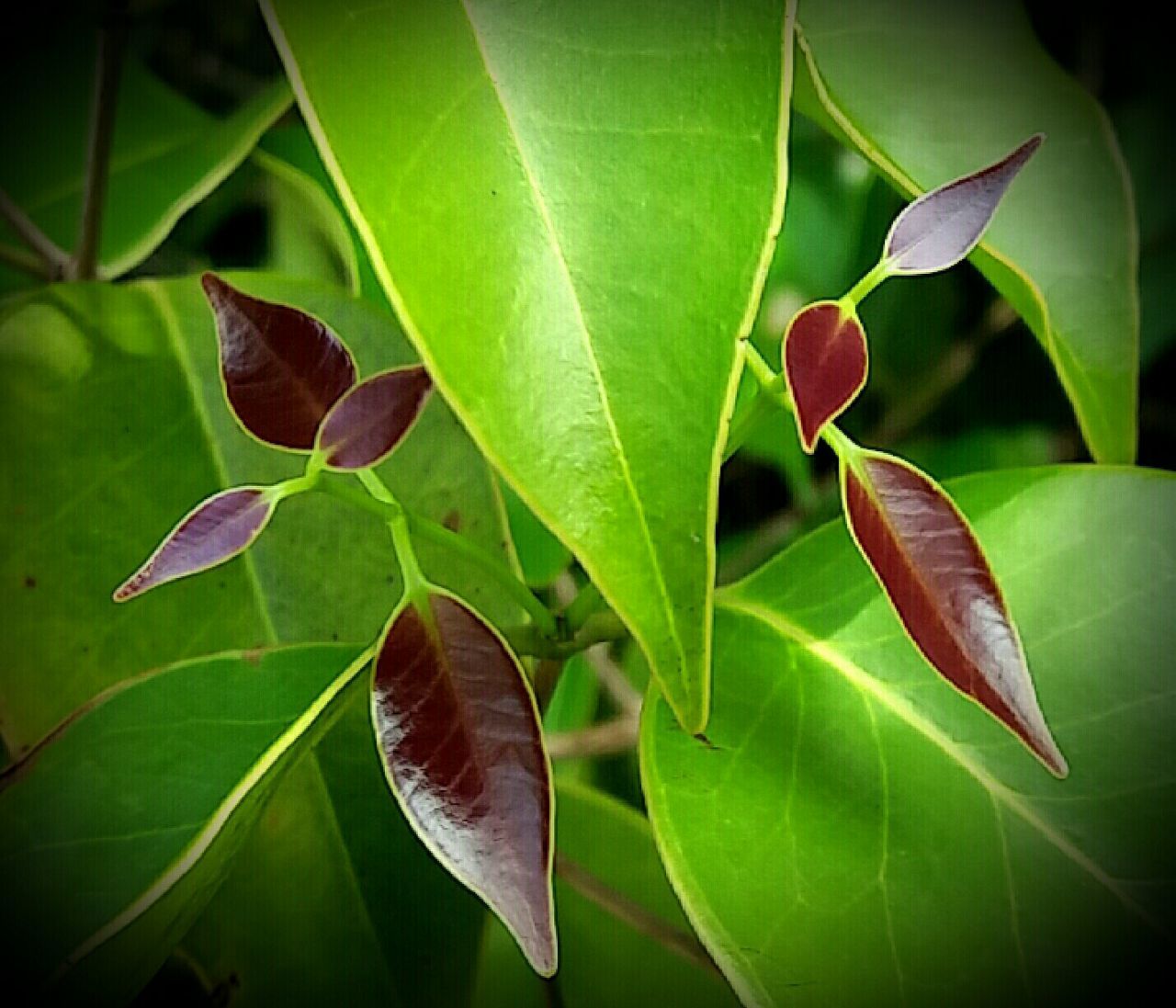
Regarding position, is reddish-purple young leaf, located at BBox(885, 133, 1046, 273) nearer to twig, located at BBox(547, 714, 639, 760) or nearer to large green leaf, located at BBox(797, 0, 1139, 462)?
large green leaf, located at BBox(797, 0, 1139, 462)

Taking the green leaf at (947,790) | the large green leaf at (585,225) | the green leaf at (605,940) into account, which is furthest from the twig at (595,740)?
the large green leaf at (585,225)

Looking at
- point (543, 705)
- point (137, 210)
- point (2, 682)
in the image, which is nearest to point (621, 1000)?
point (543, 705)

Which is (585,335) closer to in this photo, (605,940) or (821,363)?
(821,363)

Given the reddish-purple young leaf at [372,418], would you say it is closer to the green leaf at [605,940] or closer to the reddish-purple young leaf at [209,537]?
the reddish-purple young leaf at [209,537]

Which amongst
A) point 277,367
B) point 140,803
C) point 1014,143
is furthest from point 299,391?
point 1014,143

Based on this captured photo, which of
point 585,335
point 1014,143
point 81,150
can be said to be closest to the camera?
point 585,335

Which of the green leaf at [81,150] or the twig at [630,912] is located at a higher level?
the green leaf at [81,150]

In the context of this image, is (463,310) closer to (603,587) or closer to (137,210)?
(603,587)
